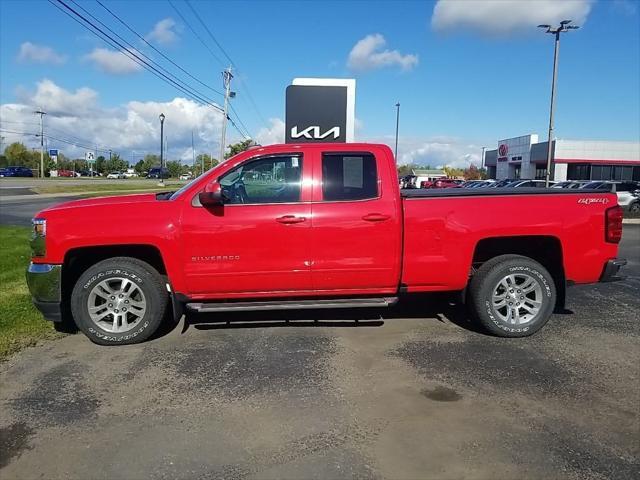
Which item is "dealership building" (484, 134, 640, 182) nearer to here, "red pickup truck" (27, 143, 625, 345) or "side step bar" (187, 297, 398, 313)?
"red pickup truck" (27, 143, 625, 345)

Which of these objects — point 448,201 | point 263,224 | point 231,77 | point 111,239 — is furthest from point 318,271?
point 231,77

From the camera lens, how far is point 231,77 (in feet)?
143

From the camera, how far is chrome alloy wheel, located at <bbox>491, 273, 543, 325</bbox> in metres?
5.64

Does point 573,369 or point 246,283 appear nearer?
point 573,369

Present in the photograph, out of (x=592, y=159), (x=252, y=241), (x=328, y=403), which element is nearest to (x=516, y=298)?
(x=328, y=403)

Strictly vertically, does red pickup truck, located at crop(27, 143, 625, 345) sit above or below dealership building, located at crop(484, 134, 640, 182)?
below

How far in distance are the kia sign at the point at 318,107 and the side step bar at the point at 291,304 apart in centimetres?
920

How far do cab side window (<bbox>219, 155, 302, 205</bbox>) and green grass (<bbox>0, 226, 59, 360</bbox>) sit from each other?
8.27 ft

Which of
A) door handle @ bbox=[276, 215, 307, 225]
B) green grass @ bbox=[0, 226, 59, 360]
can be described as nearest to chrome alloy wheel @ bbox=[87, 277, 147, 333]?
green grass @ bbox=[0, 226, 59, 360]

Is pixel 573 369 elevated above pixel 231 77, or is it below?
below

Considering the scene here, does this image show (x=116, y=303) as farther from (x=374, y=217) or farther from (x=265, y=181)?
(x=374, y=217)

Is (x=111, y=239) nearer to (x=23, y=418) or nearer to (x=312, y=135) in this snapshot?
(x=23, y=418)

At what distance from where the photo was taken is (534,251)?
5938mm

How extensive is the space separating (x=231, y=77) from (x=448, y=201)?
4098 centimetres
